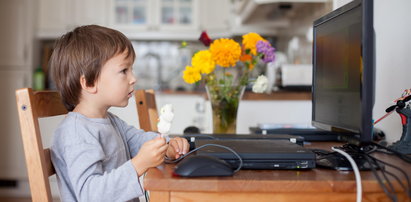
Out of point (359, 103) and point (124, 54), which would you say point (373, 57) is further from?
point (124, 54)

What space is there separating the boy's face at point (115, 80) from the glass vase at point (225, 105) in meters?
0.54

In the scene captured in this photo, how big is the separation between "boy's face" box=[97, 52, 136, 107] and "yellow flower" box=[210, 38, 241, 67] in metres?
0.40

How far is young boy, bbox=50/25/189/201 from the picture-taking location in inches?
37.4

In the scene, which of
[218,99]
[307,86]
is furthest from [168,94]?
[218,99]

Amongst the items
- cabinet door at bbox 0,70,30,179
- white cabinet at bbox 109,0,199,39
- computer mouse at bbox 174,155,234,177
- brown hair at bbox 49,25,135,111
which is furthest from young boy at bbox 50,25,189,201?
white cabinet at bbox 109,0,199,39

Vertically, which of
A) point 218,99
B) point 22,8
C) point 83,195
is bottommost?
point 83,195

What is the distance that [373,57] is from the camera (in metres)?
0.81

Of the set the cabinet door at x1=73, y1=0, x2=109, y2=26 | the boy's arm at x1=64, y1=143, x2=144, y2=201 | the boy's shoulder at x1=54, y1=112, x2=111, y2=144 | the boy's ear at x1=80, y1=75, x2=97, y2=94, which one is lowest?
the boy's arm at x1=64, y1=143, x2=144, y2=201

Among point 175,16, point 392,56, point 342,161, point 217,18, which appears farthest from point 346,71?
point 175,16

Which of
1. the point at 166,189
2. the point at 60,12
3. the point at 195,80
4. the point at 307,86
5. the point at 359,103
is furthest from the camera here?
the point at 60,12

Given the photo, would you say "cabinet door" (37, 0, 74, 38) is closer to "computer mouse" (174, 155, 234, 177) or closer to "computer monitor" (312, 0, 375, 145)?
"computer monitor" (312, 0, 375, 145)

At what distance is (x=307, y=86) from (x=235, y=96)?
1019 mm

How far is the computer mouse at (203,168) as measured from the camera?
2.46ft

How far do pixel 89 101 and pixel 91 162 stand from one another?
0.78 feet
